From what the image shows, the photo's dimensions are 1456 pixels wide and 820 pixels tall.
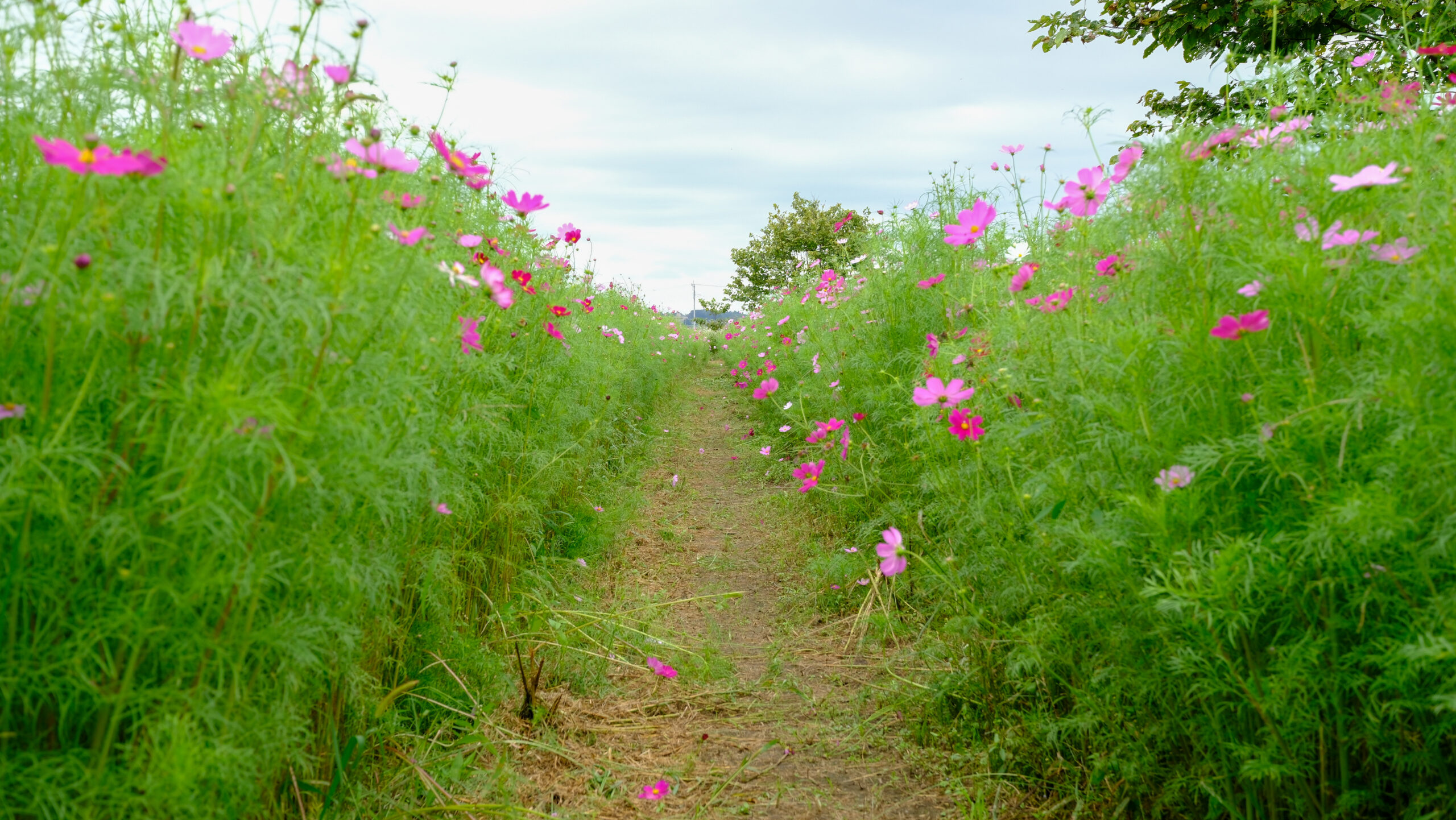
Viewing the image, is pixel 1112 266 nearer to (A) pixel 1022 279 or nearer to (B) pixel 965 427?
(A) pixel 1022 279

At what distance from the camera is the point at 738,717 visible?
2809 millimetres

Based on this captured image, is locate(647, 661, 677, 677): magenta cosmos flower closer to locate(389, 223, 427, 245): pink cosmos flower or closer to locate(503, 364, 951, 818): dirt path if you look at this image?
locate(503, 364, 951, 818): dirt path

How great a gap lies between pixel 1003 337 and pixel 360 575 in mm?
1757

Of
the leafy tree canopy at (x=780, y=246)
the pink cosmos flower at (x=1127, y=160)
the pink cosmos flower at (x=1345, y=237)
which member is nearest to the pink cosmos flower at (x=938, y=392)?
the pink cosmos flower at (x=1127, y=160)

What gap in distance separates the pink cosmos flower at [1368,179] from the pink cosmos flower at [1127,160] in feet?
A: 1.76

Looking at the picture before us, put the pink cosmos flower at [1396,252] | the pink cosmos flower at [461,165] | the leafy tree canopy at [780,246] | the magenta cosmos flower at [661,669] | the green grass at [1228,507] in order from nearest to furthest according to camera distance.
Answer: the green grass at [1228,507], the pink cosmos flower at [1396,252], the pink cosmos flower at [461,165], the magenta cosmos flower at [661,669], the leafy tree canopy at [780,246]

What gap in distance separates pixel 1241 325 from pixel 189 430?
1.69m

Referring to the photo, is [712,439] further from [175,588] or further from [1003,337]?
[175,588]

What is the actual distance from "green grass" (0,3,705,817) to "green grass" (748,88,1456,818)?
54.0 inches

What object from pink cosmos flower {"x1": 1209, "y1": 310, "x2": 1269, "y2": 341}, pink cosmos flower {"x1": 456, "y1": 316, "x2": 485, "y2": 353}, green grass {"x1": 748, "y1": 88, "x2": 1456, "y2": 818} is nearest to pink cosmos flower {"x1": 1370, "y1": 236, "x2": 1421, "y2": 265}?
green grass {"x1": 748, "y1": 88, "x2": 1456, "y2": 818}

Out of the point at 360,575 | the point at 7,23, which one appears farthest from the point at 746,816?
the point at 7,23

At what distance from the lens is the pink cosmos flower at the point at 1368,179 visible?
4.67 feet

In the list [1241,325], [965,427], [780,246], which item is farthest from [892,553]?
[780,246]

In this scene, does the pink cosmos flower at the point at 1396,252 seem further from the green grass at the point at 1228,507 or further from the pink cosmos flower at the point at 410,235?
the pink cosmos flower at the point at 410,235
